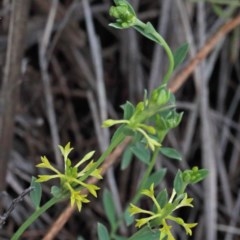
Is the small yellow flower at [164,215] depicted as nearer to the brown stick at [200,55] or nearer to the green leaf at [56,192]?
the green leaf at [56,192]

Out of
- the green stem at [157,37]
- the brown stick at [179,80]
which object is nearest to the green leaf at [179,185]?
the green stem at [157,37]

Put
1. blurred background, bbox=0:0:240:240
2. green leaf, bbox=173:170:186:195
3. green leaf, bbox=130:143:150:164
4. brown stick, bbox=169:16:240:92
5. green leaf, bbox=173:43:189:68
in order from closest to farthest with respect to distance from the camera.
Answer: green leaf, bbox=173:170:186:195
green leaf, bbox=173:43:189:68
green leaf, bbox=130:143:150:164
brown stick, bbox=169:16:240:92
blurred background, bbox=0:0:240:240

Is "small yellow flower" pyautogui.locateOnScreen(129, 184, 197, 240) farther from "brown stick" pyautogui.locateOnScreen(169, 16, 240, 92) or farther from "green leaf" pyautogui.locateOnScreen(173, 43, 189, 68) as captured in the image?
"brown stick" pyautogui.locateOnScreen(169, 16, 240, 92)

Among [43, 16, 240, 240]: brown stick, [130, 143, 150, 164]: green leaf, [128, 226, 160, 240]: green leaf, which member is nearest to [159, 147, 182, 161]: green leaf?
[130, 143, 150, 164]: green leaf

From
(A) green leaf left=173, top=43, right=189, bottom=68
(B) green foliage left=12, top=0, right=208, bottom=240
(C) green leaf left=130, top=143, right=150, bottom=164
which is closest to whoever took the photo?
(B) green foliage left=12, top=0, right=208, bottom=240

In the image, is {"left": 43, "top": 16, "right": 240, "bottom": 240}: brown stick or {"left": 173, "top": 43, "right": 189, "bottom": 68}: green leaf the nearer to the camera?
{"left": 173, "top": 43, "right": 189, "bottom": 68}: green leaf

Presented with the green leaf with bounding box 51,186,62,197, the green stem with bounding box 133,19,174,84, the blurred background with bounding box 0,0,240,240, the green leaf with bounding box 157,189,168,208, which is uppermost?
the green stem with bounding box 133,19,174,84

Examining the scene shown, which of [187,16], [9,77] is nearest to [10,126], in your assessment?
[9,77]

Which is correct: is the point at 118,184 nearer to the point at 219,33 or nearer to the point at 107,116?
the point at 107,116
